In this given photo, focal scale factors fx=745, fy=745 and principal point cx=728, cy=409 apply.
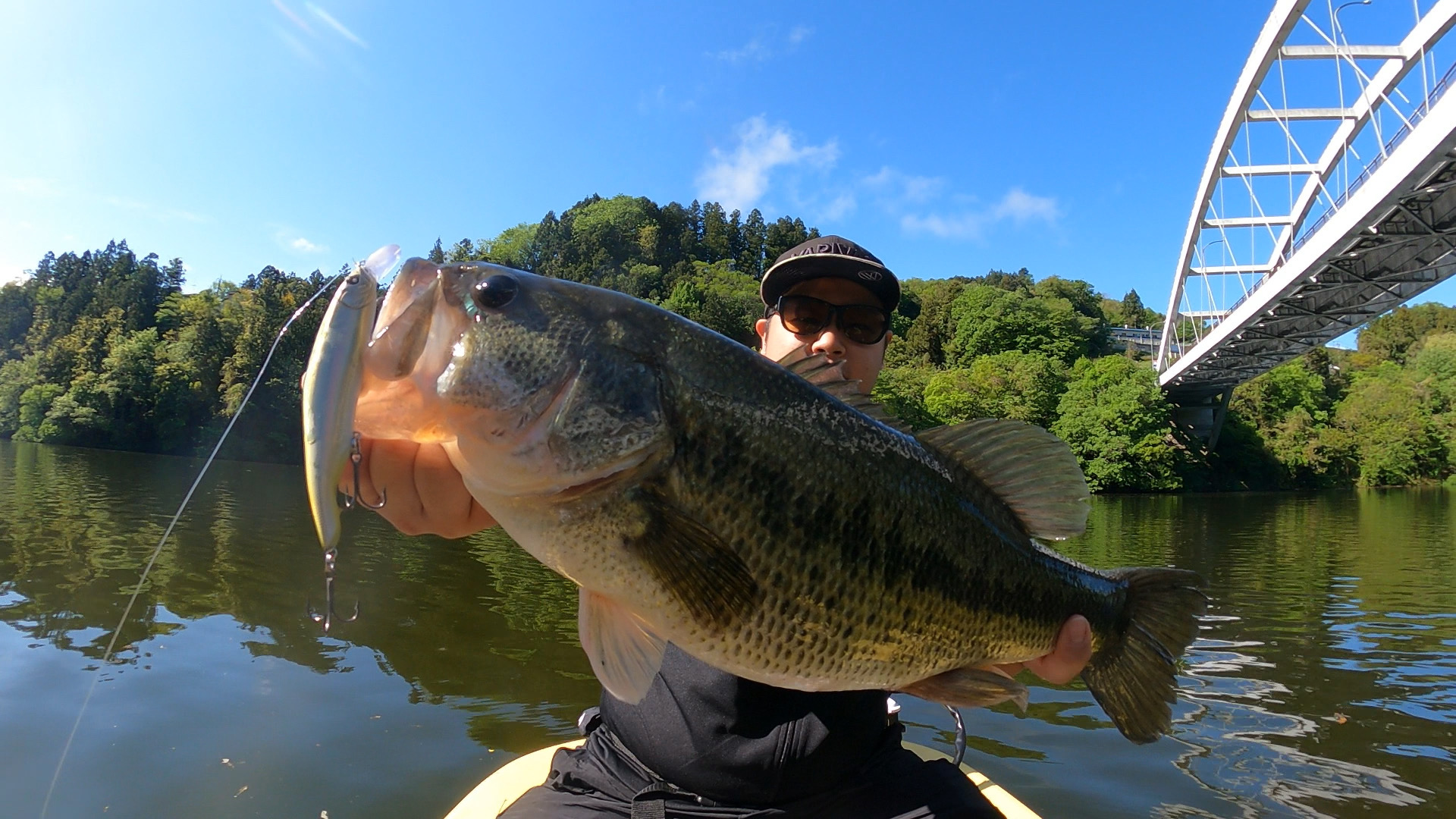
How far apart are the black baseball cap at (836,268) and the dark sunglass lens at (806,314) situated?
A: 10 cm

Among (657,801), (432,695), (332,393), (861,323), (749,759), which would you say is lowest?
(432,695)

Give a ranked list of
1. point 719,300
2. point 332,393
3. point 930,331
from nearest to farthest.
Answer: point 332,393 < point 719,300 < point 930,331

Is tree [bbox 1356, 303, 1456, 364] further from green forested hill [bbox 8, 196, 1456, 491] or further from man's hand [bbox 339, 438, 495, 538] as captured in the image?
man's hand [bbox 339, 438, 495, 538]

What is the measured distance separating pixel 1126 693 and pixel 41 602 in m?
14.5

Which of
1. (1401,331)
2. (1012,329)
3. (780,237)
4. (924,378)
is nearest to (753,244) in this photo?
(780,237)

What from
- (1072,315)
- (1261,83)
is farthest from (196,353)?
(1072,315)

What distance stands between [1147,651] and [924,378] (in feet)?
181

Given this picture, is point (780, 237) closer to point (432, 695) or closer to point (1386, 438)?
point (1386, 438)

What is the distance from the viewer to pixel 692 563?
1827mm

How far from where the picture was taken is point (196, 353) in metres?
51.0

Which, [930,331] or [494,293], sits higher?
[930,331]

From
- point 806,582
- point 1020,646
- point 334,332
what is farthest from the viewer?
point 1020,646

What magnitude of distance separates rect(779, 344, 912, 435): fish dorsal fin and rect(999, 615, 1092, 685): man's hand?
3.05 feet

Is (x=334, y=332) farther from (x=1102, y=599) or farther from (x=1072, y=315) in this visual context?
(x=1072, y=315)
